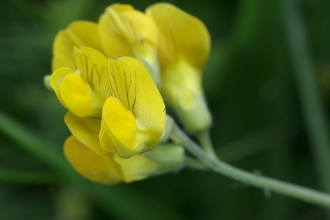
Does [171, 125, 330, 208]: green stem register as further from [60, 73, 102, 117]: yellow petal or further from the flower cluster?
[60, 73, 102, 117]: yellow petal

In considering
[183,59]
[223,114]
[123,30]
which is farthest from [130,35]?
[223,114]

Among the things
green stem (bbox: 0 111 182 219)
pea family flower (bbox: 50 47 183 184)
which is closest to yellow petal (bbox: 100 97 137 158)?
pea family flower (bbox: 50 47 183 184)

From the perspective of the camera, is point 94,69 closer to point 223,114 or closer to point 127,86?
point 127,86

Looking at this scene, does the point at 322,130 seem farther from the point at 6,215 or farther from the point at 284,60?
the point at 6,215

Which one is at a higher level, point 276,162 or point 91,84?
point 91,84

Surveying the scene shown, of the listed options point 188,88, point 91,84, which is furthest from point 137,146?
point 188,88
